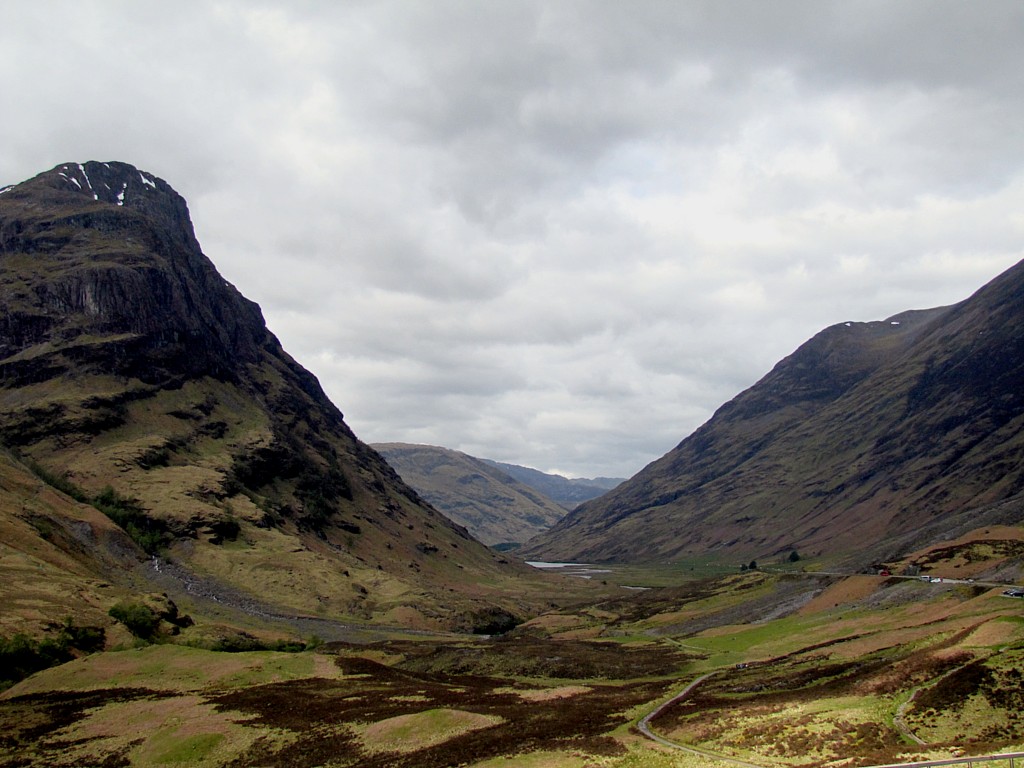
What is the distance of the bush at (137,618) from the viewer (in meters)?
99.2

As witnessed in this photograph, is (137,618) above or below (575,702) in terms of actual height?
above

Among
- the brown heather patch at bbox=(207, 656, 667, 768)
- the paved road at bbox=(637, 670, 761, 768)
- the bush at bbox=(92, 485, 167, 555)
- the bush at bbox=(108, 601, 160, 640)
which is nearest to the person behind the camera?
the paved road at bbox=(637, 670, 761, 768)

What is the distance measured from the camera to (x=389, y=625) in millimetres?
156375

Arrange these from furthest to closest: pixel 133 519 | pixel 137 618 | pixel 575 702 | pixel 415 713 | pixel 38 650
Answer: pixel 133 519 < pixel 137 618 < pixel 38 650 < pixel 575 702 < pixel 415 713

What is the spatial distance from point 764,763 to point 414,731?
26904 mm

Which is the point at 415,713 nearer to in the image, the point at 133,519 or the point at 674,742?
the point at 674,742

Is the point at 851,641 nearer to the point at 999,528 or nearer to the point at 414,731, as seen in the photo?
the point at 414,731

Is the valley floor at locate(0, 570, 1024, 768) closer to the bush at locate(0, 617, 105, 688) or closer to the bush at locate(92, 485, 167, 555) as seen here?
the bush at locate(0, 617, 105, 688)

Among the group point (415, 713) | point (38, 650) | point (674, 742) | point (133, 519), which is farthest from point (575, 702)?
point (133, 519)

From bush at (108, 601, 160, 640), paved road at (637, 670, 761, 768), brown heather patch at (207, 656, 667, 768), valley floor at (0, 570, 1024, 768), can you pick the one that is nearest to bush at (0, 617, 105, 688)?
valley floor at (0, 570, 1024, 768)

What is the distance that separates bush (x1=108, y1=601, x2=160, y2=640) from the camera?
326 feet

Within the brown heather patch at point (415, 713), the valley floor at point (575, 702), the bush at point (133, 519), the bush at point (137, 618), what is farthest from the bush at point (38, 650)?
the bush at point (133, 519)

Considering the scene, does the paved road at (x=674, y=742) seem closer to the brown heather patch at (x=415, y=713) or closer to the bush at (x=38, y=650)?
the brown heather patch at (x=415, y=713)

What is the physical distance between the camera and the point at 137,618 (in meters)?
101
